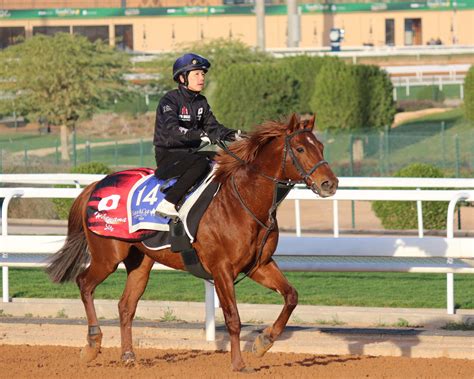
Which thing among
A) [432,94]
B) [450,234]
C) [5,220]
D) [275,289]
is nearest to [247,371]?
[275,289]

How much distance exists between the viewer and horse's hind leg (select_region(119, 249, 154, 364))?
859 cm

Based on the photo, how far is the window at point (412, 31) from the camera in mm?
72938

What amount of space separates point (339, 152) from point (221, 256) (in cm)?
2478

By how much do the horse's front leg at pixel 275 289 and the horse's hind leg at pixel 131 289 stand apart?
3.61 ft

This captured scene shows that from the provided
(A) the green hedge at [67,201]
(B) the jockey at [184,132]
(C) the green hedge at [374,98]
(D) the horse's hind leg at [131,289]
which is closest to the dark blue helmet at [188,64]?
(B) the jockey at [184,132]

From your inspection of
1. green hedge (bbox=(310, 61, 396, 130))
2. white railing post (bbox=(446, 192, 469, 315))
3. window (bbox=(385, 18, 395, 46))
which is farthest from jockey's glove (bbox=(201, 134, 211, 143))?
window (bbox=(385, 18, 395, 46))

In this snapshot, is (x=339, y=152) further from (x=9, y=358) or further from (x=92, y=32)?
(x=92, y=32)

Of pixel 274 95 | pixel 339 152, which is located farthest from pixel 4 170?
pixel 274 95

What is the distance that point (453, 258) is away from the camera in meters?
9.29

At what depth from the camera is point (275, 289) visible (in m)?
7.82

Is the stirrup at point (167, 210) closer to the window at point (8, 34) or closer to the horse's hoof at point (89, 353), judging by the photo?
the horse's hoof at point (89, 353)

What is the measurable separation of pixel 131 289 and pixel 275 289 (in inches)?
51.5

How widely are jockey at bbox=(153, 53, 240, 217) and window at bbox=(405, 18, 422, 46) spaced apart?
216 feet

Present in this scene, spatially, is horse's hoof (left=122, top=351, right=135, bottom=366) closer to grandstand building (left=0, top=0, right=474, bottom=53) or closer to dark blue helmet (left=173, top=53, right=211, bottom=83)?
dark blue helmet (left=173, top=53, right=211, bottom=83)
